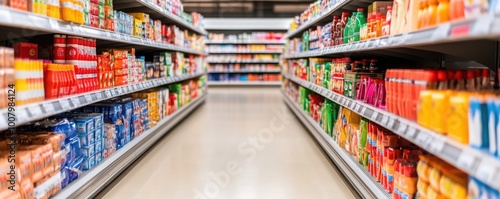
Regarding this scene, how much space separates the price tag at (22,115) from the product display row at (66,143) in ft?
0.60

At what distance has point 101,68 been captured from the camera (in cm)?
290

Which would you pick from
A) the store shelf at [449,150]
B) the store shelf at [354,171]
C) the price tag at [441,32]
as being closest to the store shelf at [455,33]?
the price tag at [441,32]

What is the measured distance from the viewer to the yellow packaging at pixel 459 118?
1.42 m

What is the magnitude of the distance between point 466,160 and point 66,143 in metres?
1.98

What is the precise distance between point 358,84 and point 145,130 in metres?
2.20

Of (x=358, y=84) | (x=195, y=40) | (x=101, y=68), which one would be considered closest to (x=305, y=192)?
(x=358, y=84)

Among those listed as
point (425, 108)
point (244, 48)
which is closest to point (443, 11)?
point (425, 108)

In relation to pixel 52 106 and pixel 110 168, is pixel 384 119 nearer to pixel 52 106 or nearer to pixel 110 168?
pixel 52 106

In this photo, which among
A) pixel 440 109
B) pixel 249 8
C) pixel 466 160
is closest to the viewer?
pixel 466 160

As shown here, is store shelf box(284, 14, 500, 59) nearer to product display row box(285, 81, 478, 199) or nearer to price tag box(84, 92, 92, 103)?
product display row box(285, 81, 478, 199)

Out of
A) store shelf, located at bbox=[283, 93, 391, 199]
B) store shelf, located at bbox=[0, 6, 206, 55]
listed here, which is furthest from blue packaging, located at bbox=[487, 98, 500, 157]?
store shelf, located at bbox=[0, 6, 206, 55]

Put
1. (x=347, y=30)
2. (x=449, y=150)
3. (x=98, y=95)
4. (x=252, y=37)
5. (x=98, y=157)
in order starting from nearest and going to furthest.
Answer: (x=449, y=150), (x=98, y=95), (x=98, y=157), (x=347, y=30), (x=252, y=37)

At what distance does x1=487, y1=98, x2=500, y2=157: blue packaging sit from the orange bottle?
509 millimetres

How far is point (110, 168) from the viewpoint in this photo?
2947mm
